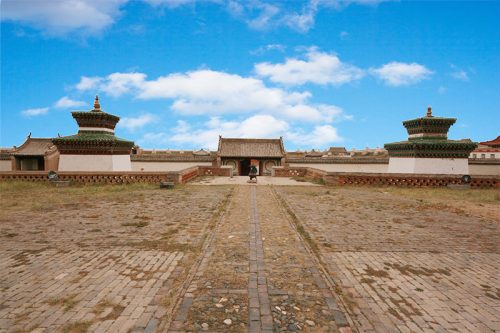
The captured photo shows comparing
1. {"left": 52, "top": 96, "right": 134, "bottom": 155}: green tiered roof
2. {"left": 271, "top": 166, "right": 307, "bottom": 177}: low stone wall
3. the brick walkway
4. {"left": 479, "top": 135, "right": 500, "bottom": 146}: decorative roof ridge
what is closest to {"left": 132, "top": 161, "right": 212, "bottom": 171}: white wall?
{"left": 271, "top": 166, "right": 307, "bottom": 177}: low stone wall

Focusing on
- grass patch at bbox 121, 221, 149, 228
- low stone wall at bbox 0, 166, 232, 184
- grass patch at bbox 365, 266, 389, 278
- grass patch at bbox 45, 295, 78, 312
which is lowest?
grass patch at bbox 365, 266, 389, 278

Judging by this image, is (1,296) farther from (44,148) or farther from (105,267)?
(44,148)

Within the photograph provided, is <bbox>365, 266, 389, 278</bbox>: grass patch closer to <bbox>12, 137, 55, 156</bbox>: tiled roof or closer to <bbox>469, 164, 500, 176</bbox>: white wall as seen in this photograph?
<bbox>469, 164, 500, 176</bbox>: white wall

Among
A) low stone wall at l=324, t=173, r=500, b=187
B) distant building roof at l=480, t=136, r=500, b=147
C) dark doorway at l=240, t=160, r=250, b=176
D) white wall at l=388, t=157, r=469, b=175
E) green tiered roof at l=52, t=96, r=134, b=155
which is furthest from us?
distant building roof at l=480, t=136, r=500, b=147

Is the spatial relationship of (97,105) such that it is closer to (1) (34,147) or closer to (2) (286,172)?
(2) (286,172)

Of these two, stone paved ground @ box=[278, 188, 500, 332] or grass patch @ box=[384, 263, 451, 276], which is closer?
stone paved ground @ box=[278, 188, 500, 332]

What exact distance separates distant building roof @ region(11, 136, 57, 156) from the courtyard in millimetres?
25072

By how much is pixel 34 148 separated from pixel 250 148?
75.2ft

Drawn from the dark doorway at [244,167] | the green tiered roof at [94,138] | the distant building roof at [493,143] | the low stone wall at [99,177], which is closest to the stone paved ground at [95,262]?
the low stone wall at [99,177]

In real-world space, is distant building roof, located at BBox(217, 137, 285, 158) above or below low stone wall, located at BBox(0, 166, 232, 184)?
A: above

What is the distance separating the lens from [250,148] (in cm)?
3241

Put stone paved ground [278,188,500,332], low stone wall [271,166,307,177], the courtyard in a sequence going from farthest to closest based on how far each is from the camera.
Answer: low stone wall [271,166,307,177]
stone paved ground [278,188,500,332]
the courtyard

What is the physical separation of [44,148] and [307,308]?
120 ft

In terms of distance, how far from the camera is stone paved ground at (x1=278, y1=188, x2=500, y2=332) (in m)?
3.96
